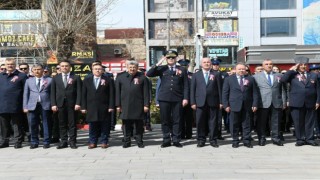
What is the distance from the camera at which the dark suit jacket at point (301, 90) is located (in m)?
10.5

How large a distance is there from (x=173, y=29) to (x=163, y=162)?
38822 millimetres

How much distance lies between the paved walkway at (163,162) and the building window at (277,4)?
39.7m

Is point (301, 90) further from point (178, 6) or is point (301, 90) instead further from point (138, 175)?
point (178, 6)

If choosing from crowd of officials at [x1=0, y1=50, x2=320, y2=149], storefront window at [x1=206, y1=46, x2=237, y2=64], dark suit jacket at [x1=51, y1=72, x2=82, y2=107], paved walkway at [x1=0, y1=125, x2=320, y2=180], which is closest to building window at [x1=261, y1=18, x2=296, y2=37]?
storefront window at [x1=206, y1=46, x2=237, y2=64]

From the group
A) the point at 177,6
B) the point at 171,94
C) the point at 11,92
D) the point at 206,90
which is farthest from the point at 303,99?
the point at 177,6

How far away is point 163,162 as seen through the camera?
27.6ft

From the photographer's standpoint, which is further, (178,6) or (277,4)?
(178,6)

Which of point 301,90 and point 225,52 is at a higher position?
point 225,52

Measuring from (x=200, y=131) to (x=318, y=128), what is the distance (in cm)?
322

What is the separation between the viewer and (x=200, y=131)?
34.2 feet

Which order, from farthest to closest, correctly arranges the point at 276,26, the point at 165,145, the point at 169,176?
the point at 276,26
the point at 165,145
the point at 169,176

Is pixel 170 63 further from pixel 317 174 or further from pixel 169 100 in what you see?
pixel 317 174

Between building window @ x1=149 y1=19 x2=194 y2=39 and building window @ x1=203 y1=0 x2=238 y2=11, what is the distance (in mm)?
3795

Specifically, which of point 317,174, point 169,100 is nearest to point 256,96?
point 169,100
